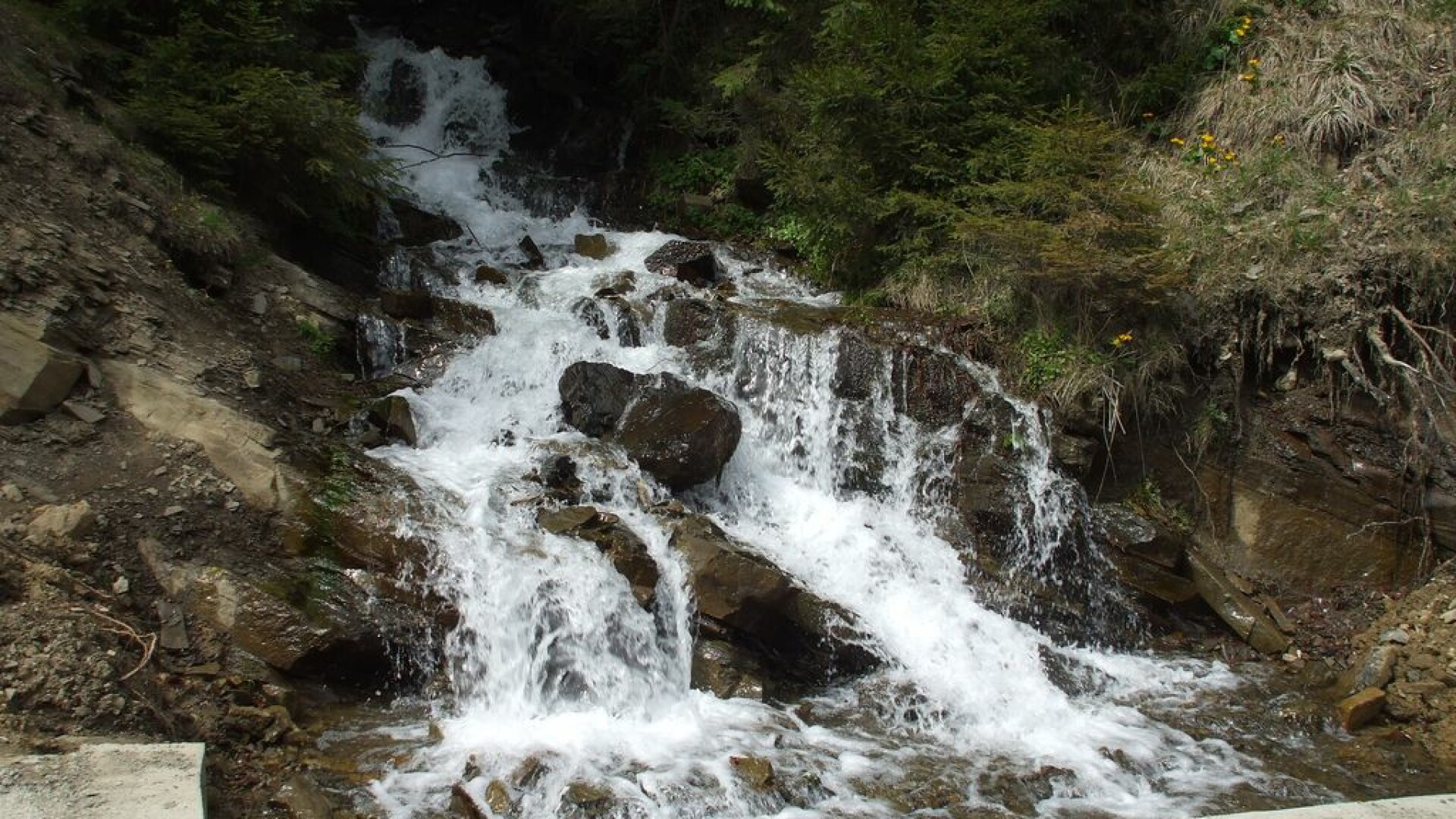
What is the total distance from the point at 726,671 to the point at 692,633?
388mm

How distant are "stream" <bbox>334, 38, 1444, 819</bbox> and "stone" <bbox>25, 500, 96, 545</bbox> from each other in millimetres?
1831

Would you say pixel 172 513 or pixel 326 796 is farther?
pixel 172 513

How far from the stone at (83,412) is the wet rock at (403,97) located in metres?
9.46

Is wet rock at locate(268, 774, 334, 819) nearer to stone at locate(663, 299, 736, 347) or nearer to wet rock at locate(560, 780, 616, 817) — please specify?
wet rock at locate(560, 780, 616, 817)

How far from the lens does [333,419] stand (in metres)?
7.29

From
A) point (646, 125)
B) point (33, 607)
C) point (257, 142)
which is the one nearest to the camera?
point (33, 607)

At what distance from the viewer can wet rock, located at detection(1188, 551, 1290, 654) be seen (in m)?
7.28

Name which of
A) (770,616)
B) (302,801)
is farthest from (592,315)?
(302,801)

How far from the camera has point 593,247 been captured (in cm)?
1178

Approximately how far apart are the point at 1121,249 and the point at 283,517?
7132mm

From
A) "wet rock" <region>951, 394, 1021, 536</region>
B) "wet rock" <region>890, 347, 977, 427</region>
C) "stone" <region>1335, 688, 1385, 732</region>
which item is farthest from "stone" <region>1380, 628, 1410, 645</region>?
"wet rock" <region>890, 347, 977, 427</region>

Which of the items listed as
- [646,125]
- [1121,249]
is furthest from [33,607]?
[646,125]

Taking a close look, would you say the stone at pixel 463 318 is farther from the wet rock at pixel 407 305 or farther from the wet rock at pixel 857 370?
the wet rock at pixel 857 370

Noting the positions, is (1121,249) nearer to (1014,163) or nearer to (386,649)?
(1014,163)
